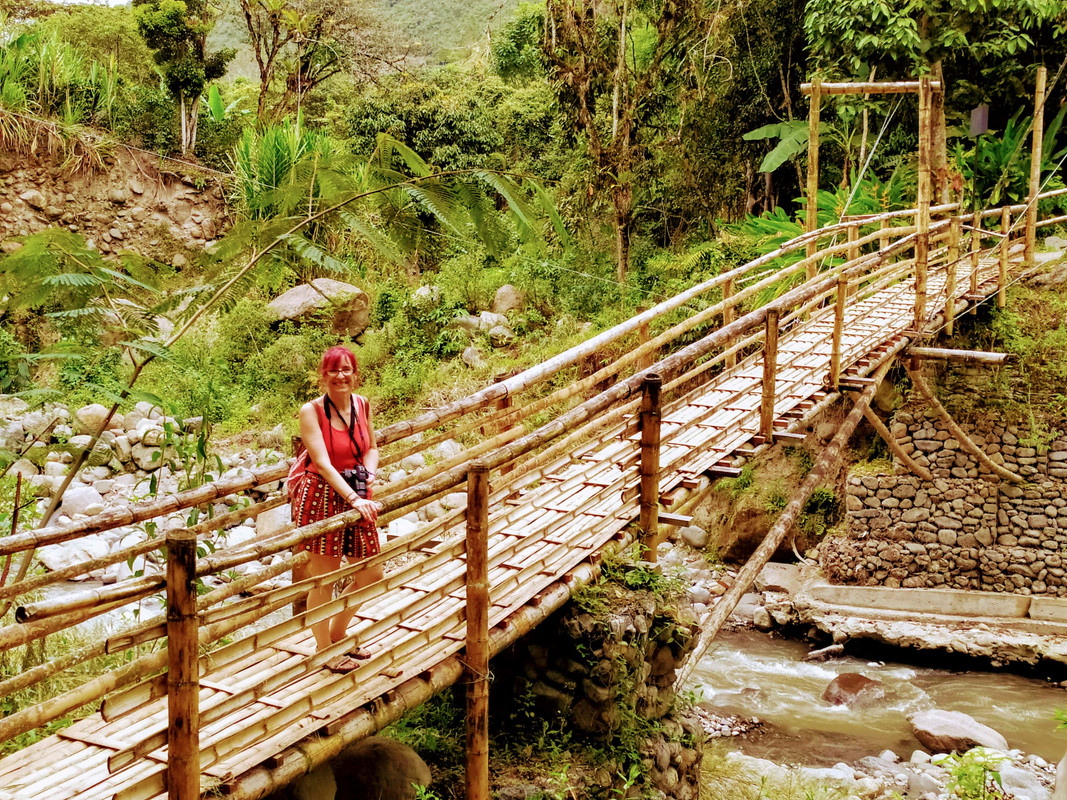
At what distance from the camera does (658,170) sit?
1277 cm

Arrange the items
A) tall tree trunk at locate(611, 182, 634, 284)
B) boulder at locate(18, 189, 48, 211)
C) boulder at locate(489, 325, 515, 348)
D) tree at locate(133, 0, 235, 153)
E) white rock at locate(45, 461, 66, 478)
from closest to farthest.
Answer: white rock at locate(45, 461, 66, 478) → tall tree trunk at locate(611, 182, 634, 284) → boulder at locate(489, 325, 515, 348) → boulder at locate(18, 189, 48, 211) → tree at locate(133, 0, 235, 153)

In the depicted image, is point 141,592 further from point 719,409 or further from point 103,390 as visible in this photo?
point 719,409

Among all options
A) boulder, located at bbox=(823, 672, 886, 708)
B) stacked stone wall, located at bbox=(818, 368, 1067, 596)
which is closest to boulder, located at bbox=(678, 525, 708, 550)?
stacked stone wall, located at bbox=(818, 368, 1067, 596)

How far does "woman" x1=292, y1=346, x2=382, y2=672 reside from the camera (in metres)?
3.05

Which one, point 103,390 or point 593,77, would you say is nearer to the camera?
point 103,390

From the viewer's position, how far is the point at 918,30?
35.1 ft

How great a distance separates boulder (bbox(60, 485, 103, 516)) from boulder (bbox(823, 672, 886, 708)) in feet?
23.0

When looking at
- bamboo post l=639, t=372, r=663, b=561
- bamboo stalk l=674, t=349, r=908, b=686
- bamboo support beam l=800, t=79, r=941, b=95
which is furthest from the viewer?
bamboo support beam l=800, t=79, r=941, b=95

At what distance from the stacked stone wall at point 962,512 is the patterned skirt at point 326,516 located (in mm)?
7343

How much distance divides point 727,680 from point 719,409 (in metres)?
3.66

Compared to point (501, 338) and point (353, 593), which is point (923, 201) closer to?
point (353, 593)

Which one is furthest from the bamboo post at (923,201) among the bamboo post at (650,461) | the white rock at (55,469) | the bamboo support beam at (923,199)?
the white rock at (55,469)

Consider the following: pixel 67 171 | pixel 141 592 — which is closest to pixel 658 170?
pixel 67 171

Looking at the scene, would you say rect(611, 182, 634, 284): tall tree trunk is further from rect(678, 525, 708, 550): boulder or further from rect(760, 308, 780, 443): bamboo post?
rect(760, 308, 780, 443): bamboo post
